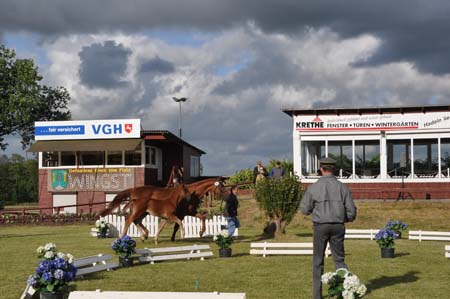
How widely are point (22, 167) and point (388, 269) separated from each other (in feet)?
228

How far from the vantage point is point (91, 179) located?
140 ft

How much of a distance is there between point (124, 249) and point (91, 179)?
27713 millimetres

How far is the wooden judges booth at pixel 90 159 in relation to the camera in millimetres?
42062

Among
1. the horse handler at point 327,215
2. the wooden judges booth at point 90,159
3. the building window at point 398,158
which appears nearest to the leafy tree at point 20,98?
the wooden judges booth at point 90,159

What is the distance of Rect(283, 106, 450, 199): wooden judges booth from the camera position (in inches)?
1431

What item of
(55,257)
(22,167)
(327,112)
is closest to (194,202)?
(55,257)

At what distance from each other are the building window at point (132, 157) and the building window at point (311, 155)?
10653mm

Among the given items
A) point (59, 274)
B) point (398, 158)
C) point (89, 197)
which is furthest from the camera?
point (89, 197)

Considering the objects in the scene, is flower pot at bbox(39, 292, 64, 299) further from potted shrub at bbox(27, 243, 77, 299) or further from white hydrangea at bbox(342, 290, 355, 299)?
white hydrangea at bbox(342, 290, 355, 299)

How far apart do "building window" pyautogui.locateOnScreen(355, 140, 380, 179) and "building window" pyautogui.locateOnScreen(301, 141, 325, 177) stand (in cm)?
199

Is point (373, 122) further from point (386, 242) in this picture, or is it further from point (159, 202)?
point (386, 242)

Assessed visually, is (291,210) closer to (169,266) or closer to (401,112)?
(169,266)

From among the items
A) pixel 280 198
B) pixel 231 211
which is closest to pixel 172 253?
pixel 231 211

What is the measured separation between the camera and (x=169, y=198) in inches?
823
